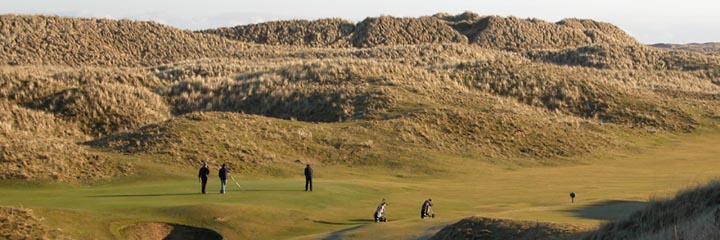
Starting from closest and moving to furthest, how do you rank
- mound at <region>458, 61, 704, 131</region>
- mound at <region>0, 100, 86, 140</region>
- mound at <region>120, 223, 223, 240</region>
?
1. mound at <region>120, 223, 223, 240</region>
2. mound at <region>0, 100, 86, 140</region>
3. mound at <region>458, 61, 704, 131</region>

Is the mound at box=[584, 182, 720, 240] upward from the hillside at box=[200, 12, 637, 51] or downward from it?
downward

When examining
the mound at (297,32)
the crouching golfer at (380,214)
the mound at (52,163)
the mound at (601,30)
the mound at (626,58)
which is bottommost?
the crouching golfer at (380,214)

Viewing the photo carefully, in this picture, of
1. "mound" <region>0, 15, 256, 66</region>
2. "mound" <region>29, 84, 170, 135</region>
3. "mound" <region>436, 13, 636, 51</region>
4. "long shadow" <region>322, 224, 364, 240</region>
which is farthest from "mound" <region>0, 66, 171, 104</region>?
"mound" <region>436, 13, 636, 51</region>

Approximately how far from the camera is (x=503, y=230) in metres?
22.7

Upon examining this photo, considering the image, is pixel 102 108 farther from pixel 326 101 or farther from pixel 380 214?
pixel 380 214

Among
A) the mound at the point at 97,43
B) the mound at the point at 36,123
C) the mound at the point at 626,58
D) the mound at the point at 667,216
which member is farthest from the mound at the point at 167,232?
the mound at the point at 626,58

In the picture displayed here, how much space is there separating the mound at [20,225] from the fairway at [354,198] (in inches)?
17.6

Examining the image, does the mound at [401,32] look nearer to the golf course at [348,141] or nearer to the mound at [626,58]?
the golf course at [348,141]

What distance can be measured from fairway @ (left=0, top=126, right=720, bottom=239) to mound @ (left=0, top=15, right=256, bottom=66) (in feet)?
209

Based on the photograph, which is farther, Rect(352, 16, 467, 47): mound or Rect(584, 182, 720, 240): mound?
Rect(352, 16, 467, 47): mound

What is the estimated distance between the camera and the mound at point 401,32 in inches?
5172

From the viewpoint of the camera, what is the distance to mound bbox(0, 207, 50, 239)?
89.3 ft

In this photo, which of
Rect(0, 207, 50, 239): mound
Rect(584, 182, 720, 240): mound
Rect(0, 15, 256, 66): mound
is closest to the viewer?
Rect(584, 182, 720, 240): mound

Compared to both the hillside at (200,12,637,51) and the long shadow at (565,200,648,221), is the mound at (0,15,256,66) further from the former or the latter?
the long shadow at (565,200,648,221)
